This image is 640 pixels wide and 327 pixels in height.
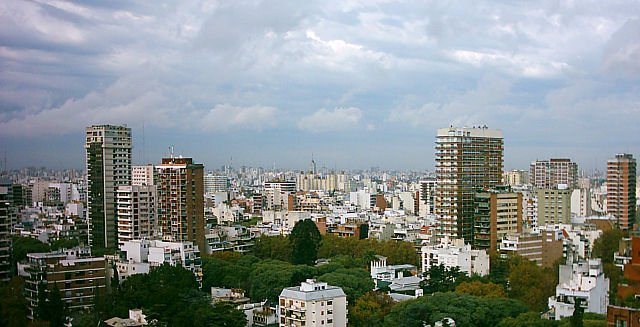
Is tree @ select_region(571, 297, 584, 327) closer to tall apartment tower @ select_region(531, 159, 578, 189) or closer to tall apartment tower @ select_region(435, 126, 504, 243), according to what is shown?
tall apartment tower @ select_region(435, 126, 504, 243)

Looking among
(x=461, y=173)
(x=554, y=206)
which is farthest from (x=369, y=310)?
(x=554, y=206)

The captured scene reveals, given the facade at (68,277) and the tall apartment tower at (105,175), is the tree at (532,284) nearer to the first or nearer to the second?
the facade at (68,277)

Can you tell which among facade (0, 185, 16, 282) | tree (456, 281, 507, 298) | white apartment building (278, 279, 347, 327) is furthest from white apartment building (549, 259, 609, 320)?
facade (0, 185, 16, 282)

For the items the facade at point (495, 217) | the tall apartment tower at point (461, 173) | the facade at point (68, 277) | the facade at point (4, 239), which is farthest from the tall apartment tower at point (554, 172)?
the facade at point (4, 239)

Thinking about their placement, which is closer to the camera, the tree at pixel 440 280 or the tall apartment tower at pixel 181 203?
the tree at pixel 440 280

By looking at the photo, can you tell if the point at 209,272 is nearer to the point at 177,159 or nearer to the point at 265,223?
the point at 177,159

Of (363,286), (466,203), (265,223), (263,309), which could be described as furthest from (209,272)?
(265,223)

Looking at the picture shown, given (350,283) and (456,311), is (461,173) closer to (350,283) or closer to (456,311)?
(350,283)
